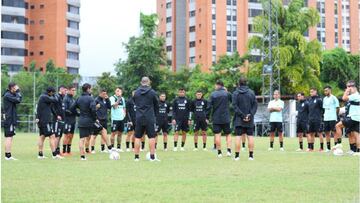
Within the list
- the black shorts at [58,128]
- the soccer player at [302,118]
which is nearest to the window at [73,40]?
the soccer player at [302,118]

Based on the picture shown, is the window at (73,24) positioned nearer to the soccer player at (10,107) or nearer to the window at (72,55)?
the window at (72,55)

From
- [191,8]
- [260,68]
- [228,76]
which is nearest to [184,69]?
[228,76]

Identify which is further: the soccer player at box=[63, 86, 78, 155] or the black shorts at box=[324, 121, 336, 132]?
the black shorts at box=[324, 121, 336, 132]

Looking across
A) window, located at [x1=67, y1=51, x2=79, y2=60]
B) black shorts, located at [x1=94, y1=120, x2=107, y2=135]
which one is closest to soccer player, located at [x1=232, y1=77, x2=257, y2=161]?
black shorts, located at [x1=94, y1=120, x2=107, y2=135]

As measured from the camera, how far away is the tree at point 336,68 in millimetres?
70250

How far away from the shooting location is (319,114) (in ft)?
68.4

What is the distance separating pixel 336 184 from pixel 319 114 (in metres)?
10.7

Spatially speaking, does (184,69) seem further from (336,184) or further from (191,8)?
(336,184)

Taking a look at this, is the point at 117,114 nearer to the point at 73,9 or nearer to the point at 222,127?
the point at 222,127

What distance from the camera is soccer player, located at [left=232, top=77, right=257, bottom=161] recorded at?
16047 mm

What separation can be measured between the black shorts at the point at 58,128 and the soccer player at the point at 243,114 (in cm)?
542

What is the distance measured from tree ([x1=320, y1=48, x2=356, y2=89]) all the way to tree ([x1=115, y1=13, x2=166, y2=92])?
19.1m

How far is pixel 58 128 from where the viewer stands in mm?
18438

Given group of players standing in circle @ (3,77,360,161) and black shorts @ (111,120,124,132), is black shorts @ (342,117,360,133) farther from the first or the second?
black shorts @ (111,120,124,132)
